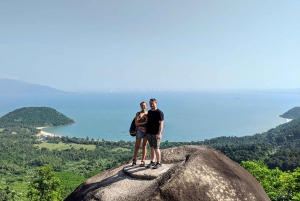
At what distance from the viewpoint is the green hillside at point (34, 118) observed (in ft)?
563

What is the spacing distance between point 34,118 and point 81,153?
8873 centimetres

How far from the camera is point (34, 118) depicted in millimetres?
A: 177000

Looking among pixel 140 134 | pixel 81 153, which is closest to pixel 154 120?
pixel 140 134

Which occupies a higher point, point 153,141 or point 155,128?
point 155,128

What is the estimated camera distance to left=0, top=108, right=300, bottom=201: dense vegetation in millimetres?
63759

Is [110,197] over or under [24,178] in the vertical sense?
over

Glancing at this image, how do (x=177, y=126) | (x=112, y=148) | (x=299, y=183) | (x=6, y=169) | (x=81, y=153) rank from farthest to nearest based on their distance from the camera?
1. (x=177, y=126)
2. (x=112, y=148)
3. (x=81, y=153)
4. (x=6, y=169)
5. (x=299, y=183)

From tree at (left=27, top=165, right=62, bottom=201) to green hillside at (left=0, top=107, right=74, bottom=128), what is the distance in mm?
158567

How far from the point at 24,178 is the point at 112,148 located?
48.6 metres

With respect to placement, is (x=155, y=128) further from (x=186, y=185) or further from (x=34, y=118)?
(x=34, y=118)

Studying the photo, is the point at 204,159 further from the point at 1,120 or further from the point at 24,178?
the point at 1,120

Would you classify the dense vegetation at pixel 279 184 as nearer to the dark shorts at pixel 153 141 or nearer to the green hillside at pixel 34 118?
the dark shorts at pixel 153 141

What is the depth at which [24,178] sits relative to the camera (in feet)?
237

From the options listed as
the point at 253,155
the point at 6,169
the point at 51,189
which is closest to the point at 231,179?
the point at 51,189
